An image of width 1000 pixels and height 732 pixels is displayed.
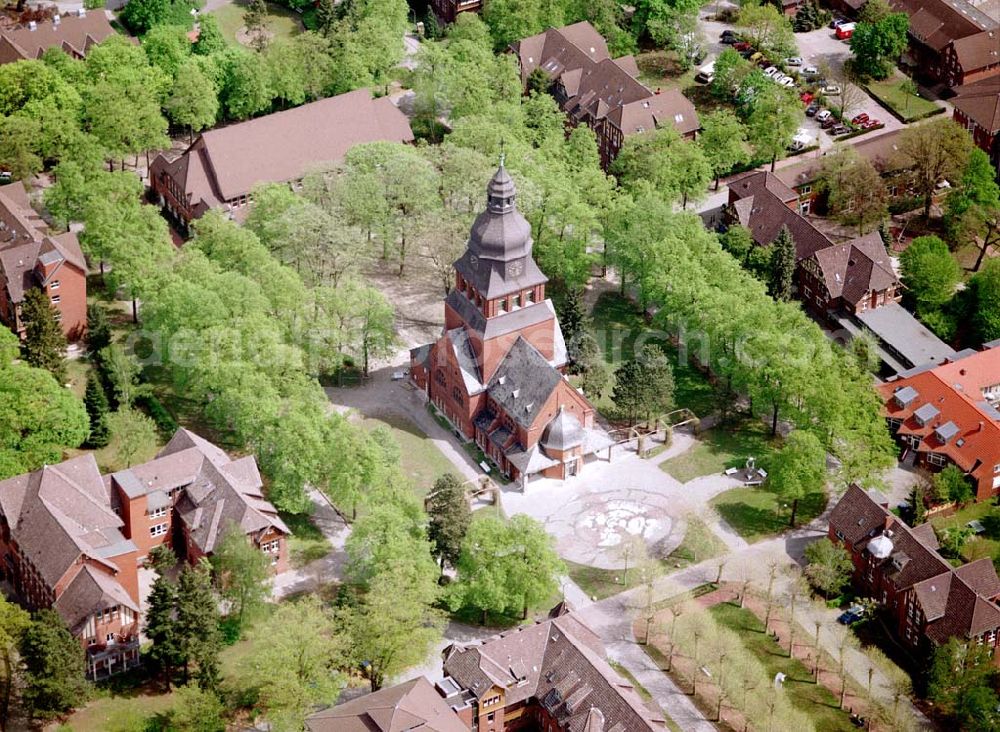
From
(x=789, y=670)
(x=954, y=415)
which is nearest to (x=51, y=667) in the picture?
(x=789, y=670)

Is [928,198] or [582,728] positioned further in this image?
[928,198]

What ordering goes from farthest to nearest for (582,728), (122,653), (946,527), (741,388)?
1. (741,388)
2. (946,527)
3. (122,653)
4. (582,728)

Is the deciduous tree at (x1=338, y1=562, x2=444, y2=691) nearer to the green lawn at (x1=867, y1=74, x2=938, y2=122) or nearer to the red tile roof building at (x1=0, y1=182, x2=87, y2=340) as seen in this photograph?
the red tile roof building at (x1=0, y1=182, x2=87, y2=340)

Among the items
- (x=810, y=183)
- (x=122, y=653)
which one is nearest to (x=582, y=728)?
(x=122, y=653)

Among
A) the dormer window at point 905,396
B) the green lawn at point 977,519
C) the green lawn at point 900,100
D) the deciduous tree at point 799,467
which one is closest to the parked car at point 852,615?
the deciduous tree at point 799,467

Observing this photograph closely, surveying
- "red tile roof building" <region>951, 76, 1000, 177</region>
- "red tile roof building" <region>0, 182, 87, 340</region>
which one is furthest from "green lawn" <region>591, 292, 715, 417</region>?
"red tile roof building" <region>0, 182, 87, 340</region>

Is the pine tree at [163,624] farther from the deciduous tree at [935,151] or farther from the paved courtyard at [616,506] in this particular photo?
the deciduous tree at [935,151]

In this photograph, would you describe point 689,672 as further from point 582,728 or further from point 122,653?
point 122,653

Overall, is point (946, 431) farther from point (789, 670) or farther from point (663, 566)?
point (789, 670)
